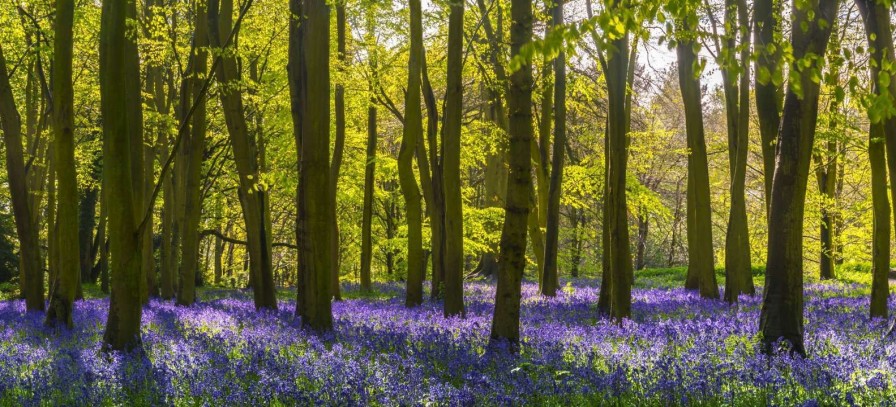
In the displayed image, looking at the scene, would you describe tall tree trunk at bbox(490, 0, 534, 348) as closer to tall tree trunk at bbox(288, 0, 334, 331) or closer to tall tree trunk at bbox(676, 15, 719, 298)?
tall tree trunk at bbox(288, 0, 334, 331)

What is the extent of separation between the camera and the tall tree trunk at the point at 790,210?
7.49 m

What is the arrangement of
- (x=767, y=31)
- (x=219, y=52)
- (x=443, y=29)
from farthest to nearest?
1. (x=443, y=29)
2. (x=767, y=31)
3. (x=219, y=52)

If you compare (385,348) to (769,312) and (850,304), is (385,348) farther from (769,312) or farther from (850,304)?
(850,304)

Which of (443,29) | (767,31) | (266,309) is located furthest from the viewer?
(443,29)

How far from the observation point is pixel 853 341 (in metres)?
8.20

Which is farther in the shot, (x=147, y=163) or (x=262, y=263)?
(x=147, y=163)

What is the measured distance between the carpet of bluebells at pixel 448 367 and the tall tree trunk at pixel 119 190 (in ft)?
1.41

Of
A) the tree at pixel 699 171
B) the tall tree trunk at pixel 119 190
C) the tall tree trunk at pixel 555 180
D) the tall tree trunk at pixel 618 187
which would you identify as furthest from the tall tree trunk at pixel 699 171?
the tall tree trunk at pixel 119 190

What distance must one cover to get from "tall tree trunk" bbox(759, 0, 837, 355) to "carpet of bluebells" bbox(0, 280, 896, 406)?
41cm

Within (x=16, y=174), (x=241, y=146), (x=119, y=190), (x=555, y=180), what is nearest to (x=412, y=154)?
(x=555, y=180)

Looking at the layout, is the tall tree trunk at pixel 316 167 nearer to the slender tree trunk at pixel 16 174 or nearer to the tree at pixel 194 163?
the tree at pixel 194 163

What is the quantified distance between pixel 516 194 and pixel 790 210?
284 centimetres

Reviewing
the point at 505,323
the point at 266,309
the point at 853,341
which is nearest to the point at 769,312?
the point at 853,341

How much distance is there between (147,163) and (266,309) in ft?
29.2
